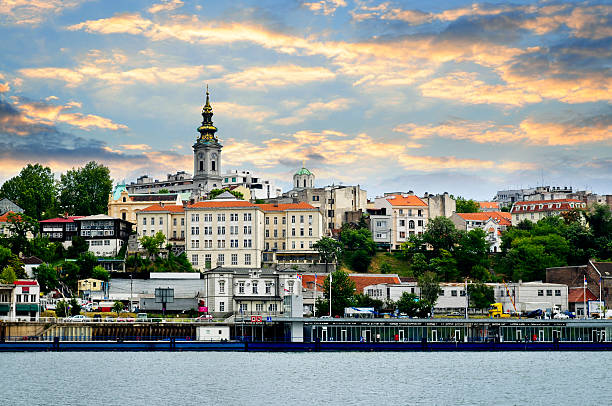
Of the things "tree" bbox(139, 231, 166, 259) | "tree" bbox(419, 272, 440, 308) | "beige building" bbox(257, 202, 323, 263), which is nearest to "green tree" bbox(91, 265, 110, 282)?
"tree" bbox(139, 231, 166, 259)

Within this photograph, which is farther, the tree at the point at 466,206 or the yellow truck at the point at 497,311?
the tree at the point at 466,206

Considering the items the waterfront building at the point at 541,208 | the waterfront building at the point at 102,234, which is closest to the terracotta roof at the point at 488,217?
the waterfront building at the point at 541,208

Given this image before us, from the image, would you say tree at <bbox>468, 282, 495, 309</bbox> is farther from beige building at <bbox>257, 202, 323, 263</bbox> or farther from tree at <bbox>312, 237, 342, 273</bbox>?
beige building at <bbox>257, 202, 323, 263</bbox>

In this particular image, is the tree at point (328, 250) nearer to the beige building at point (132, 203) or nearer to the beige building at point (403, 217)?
the beige building at point (403, 217)

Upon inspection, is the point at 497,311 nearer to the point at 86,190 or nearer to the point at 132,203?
the point at 132,203

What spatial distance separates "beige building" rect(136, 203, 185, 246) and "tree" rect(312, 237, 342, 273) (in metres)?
20.8

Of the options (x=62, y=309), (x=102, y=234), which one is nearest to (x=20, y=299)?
(x=62, y=309)

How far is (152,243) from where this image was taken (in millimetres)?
117250

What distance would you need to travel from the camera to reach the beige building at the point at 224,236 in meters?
122

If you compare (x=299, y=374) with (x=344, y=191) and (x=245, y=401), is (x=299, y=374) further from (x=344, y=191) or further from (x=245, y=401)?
(x=344, y=191)

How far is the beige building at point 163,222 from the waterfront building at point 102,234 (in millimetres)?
4808

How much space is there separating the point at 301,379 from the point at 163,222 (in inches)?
2689

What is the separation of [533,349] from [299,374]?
26317 mm

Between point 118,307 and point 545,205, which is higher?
point 545,205
